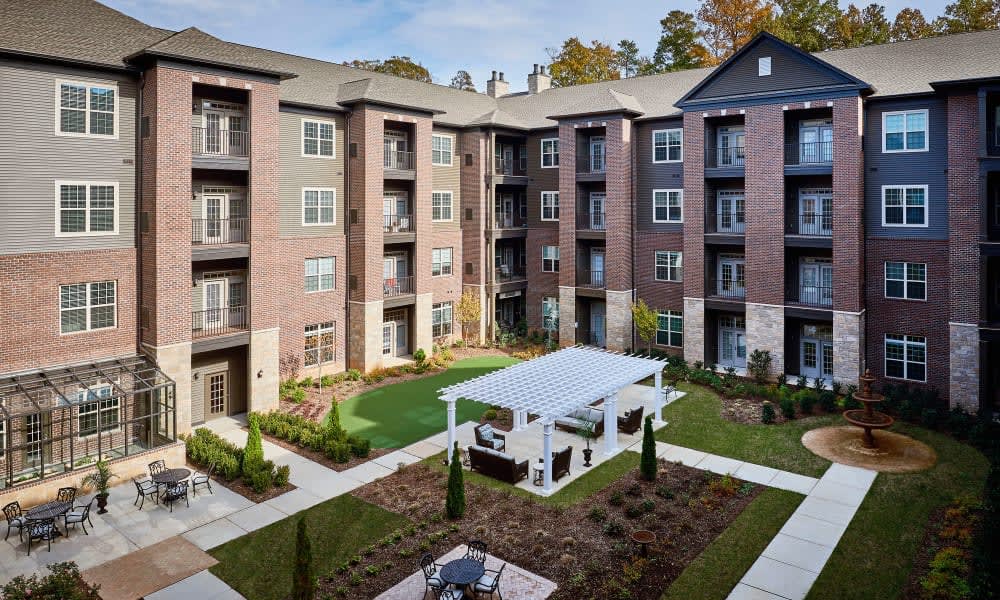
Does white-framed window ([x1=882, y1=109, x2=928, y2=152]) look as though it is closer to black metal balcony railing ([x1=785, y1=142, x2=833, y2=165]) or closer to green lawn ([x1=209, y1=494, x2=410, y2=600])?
black metal balcony railing ([x1=785, y1=142, x2=833, y2=165])

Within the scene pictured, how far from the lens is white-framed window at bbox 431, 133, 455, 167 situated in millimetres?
35969

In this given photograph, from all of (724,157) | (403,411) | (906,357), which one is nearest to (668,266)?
(724,157)

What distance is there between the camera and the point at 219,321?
82.7 ft

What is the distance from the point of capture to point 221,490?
62.6 feet

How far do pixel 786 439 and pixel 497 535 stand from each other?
12.1m

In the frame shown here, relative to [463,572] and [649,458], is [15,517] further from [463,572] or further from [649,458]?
[649,458]

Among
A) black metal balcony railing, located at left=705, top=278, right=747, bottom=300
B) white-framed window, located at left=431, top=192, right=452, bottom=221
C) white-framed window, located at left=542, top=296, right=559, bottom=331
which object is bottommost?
white-framed window, located at left=542, top=296, right=559, bottom=331

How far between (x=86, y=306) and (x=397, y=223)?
14.9 m

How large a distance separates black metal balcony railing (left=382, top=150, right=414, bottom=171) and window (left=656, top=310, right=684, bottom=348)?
584 inches

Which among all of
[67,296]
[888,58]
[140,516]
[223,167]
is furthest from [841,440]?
[67,296]

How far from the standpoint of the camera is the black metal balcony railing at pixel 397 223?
32906 millimetres

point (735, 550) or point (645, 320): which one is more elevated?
point (645, 320)

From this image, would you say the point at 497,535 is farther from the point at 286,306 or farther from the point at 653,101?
the point at 653,101

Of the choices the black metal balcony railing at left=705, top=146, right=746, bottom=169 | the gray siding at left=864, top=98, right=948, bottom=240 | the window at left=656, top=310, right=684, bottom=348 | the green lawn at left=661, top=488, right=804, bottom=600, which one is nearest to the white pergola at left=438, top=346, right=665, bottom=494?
the green lawn at left=661, top=488, right=804, bottom=600
